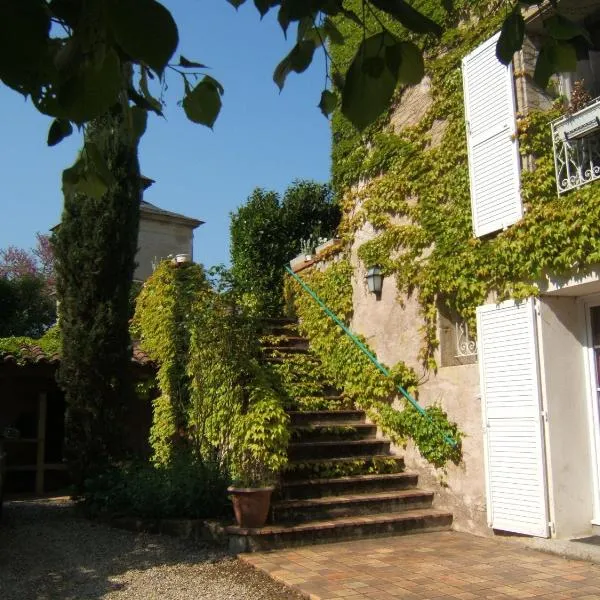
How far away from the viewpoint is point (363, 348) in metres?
8.02

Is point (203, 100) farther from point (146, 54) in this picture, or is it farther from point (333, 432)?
point (333, 432)

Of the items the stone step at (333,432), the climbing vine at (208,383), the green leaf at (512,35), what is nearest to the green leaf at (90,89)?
the green leaf at (512,35)

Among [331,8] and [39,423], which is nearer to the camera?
[331,8]

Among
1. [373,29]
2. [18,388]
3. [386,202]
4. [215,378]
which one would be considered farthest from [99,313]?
[373,29]

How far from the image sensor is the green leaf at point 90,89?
1.40 m

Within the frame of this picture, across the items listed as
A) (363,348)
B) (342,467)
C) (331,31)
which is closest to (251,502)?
(342,467)

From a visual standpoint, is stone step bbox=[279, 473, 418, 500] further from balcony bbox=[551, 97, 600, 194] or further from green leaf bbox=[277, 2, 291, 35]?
green leaf bbox=[277, 2, 291, 35]

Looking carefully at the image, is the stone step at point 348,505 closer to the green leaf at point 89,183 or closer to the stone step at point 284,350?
the stone step at point 284,350

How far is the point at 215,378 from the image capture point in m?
7.16

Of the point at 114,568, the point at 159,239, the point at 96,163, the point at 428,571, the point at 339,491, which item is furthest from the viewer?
the point at 159,239

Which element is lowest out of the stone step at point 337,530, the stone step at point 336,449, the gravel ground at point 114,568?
the gravel ground at point 114,568

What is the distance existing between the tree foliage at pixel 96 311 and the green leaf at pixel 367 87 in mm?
6462

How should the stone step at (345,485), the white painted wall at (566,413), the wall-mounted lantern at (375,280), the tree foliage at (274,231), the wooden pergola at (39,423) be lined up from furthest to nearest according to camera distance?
the tree foliage at (274,231) < the wooden pergola at (39,423) < the wall-mounted lantern at (375,280) < the stone step at (345,485) < the white painted wall at (566,413)

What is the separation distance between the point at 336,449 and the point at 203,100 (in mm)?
5647
